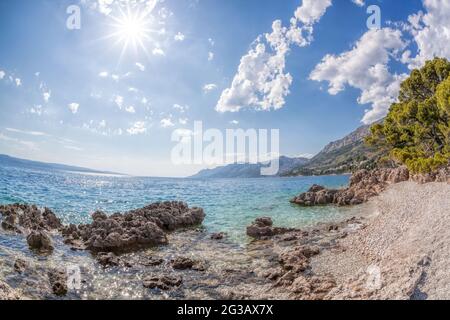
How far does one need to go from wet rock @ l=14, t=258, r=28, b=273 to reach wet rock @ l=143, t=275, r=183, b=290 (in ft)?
19.4

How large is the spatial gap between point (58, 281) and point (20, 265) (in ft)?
9.32

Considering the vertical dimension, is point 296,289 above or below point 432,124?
below

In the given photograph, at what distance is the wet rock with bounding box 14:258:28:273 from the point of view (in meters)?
14.1

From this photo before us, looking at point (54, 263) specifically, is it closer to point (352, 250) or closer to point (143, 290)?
point (143, 290)

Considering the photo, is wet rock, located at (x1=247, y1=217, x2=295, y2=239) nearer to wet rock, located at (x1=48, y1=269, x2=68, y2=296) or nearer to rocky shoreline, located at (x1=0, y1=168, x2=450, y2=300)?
rocky shoreline, located at (x1=0, y1=168, x2=450, y2=300)

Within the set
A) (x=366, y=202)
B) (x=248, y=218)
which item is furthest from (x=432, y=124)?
(x=248, y=218)

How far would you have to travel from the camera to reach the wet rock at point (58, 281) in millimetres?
12645

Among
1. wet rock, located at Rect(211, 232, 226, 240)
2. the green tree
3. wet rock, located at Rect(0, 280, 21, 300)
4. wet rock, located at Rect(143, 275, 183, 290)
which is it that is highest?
the green tree

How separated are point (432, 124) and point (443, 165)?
7429 mm

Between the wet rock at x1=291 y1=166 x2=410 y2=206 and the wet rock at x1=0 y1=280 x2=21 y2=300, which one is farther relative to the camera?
the wet rock at x1=291 y1=166 x2=410 y2=206

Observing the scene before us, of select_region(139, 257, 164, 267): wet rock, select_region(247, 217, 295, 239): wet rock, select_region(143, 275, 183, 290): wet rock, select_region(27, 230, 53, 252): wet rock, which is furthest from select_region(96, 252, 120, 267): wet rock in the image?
select_region(247, 217, 295, 239): wet rock

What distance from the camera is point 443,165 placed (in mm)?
34500
